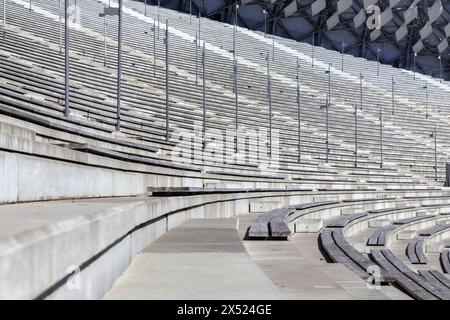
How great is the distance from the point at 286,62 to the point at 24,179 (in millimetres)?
69326

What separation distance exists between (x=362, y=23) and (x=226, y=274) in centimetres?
9447

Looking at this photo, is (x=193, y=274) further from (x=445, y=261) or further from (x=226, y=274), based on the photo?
(x=445, y=261)

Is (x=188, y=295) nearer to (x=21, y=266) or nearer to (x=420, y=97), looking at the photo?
(x=21, y=266)

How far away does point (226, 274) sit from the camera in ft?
19.6

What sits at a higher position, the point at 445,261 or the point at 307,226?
the point at 307,226

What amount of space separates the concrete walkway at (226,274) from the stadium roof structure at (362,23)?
81021 millimetres

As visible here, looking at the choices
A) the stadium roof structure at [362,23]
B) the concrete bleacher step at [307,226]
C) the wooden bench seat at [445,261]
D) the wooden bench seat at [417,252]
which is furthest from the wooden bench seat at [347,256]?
the stadium roof structure at [362,23]

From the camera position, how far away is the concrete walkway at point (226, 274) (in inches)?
202

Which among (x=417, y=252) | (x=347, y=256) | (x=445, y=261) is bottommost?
(x=445, y=261)

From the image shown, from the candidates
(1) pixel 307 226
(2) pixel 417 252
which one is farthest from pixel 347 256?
(2) pixel 417 252

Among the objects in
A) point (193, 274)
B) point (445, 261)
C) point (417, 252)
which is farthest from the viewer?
point (417, 252)

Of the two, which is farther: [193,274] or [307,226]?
[307,226]

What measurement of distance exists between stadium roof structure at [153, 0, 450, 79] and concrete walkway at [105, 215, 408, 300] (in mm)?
81021

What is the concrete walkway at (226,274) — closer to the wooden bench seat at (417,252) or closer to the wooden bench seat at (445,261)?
the wooden bench seat at (417,252)
